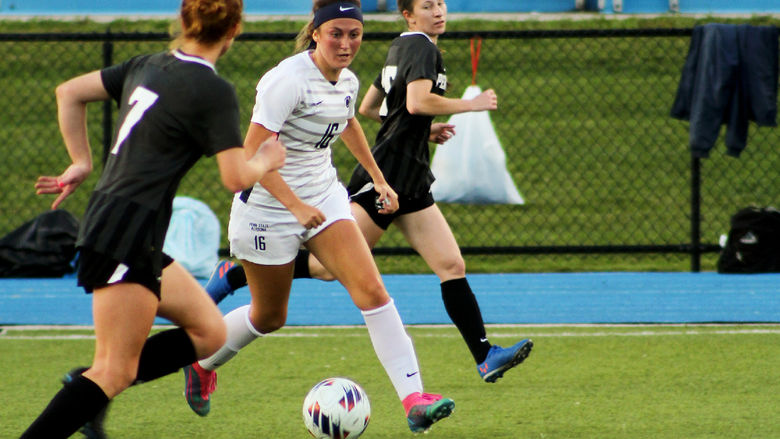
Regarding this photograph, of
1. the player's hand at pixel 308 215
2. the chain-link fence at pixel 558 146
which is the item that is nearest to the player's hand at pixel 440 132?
the player's hand at pixel 308 215

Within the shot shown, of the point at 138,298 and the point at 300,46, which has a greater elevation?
the point at 300,46

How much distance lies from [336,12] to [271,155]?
116cm

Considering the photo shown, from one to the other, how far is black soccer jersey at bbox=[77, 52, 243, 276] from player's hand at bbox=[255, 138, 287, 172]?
0.49 ft

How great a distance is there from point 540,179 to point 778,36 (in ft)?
14.7

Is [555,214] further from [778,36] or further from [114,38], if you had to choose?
[114,38]

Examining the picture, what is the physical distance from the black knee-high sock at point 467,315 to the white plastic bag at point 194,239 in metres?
4.06

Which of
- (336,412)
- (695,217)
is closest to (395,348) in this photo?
(336,412)

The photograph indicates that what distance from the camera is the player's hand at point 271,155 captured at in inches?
154

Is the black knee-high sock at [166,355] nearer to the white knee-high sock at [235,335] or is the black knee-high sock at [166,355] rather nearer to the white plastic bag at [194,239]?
the white knee-high sock at [235,335]

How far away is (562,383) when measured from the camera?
6.06m

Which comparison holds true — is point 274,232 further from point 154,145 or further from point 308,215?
point 154,145

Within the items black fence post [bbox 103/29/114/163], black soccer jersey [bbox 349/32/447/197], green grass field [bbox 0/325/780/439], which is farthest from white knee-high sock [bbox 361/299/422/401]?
black fence post [bbox 103/29/114/163]

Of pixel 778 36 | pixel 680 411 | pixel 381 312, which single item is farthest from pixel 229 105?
pixel 778 36

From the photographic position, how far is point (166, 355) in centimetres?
446
